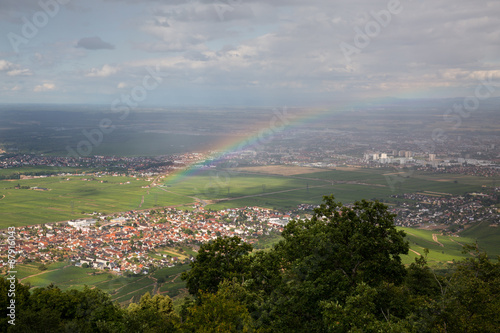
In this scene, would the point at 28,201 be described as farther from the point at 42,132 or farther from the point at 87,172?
the point at 42,132

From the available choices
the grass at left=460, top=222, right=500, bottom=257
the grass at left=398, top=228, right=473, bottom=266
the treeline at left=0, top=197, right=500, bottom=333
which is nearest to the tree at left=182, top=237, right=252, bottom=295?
the treeline at left=0, top=197, right=500, bottom=333

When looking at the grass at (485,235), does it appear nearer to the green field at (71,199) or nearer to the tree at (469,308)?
the tree at (469,308)

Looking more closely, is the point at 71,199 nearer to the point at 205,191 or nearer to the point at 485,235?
the point at 205,191

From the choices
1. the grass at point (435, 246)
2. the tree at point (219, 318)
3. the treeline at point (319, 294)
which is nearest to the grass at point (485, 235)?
the grass at point (435, 246)

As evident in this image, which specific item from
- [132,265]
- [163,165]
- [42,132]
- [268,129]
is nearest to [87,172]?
[163,165]

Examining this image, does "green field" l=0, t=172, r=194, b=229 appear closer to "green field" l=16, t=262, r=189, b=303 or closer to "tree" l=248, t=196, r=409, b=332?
"green field" l=16, t=262, r=189, b=303

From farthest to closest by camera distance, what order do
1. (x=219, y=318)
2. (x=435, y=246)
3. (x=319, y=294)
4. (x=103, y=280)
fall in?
(x=435, y=246), (x=103, y=280), (x=319, y=294), (x=219, y=318)

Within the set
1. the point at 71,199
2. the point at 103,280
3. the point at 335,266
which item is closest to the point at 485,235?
the point at 335,266
